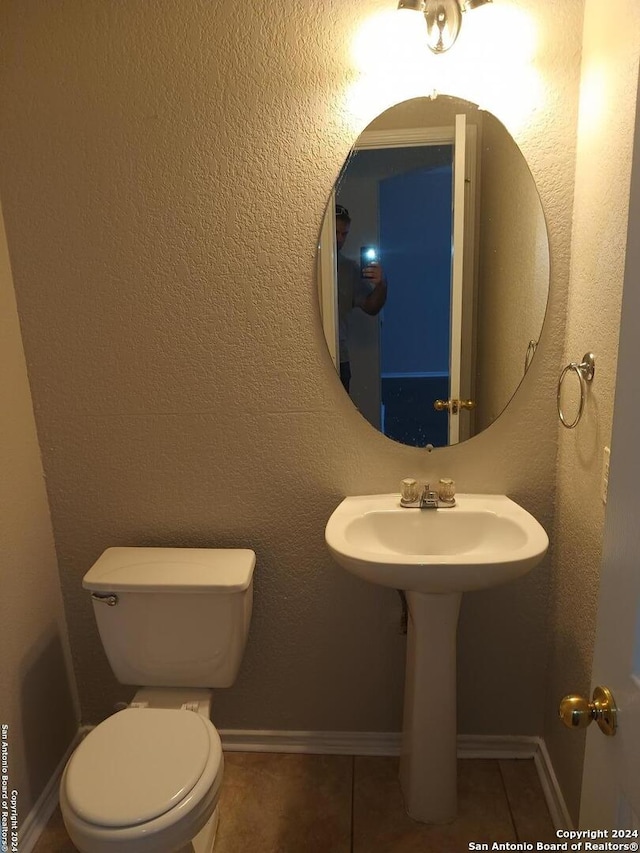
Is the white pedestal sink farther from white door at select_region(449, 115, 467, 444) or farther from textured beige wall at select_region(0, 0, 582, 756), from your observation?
white door at select_region(449, 115, 467, 444)

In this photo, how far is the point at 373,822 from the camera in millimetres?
1635

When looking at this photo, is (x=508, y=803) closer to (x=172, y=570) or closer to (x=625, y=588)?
(x=172, y=570)

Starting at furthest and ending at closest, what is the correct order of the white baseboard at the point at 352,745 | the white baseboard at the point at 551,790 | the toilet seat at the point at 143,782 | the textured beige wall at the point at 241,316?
the white baseboard at the point at 352,745
the white baseboard at the point at 551,790
the textured beige wall at the point at 241,316
the toilet seat at the point at 143,782

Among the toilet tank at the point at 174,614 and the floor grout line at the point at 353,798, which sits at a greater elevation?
the toilet tank at the point at 174,614

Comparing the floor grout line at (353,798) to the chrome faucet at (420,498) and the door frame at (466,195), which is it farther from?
the door frame at (466,195)

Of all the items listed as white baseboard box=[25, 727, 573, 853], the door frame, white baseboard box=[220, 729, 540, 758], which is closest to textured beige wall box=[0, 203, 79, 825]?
white baseboard box=[25, 727, 573, 853]

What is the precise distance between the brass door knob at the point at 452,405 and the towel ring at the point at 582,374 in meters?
0.23

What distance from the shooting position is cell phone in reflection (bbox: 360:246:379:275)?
1.54 meters

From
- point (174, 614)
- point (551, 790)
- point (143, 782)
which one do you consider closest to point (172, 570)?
point (174, 614)

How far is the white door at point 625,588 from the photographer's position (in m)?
0.67

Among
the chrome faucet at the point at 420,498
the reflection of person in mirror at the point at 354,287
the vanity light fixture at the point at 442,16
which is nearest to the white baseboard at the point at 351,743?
the chrome faucet at the point at 420,498

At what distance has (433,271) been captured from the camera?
1.55 metres

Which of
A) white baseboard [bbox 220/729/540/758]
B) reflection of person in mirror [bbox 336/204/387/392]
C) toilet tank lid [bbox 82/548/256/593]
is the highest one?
reflection of person in mirror [bbox 336/204/387/392]

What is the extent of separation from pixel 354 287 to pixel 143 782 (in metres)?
1.25
